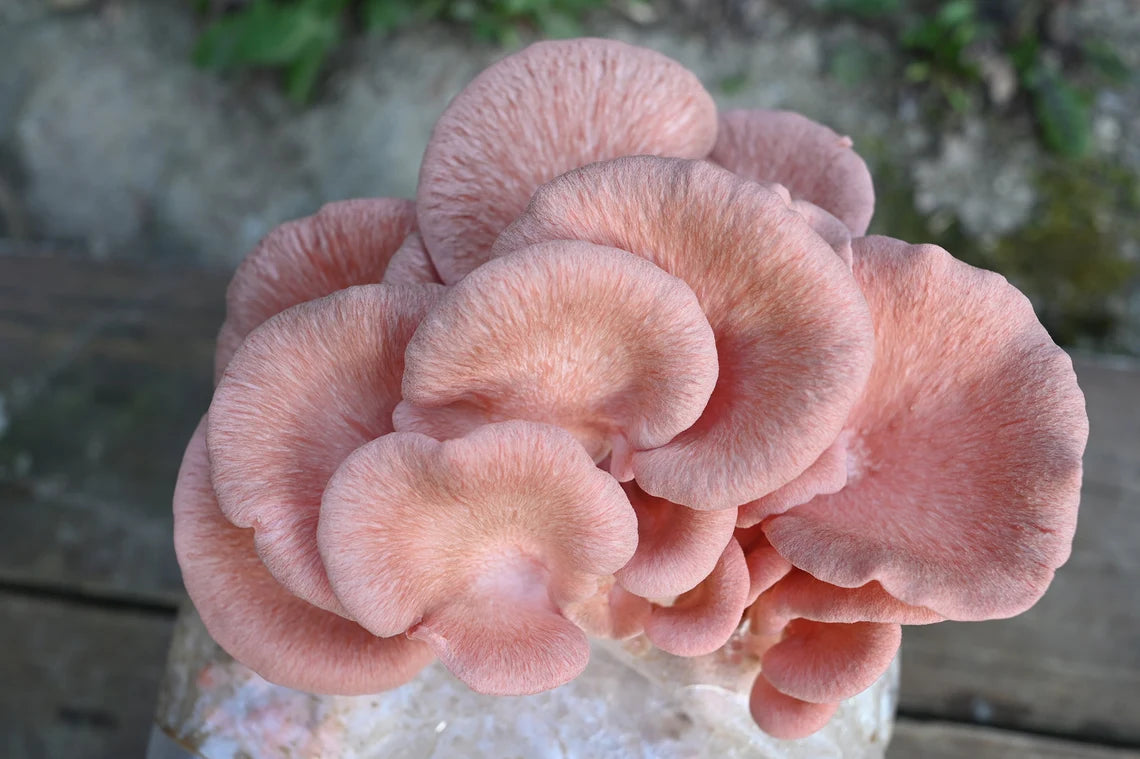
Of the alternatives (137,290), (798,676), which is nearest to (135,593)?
(137,290)

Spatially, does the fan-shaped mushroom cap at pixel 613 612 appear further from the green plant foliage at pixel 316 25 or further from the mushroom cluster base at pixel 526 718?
the green plant foliage at pixel 316 25

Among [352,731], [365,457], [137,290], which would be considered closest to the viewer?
[365,457]

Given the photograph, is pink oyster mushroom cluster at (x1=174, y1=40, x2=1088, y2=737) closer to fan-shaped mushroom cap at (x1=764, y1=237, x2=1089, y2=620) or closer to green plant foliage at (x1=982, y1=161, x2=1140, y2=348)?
fan-shaped mushroom cap at (x1=764, y1=237, x2=1089, y2=620)

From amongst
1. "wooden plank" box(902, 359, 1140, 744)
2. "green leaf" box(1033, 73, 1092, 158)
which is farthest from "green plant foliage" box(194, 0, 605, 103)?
"wooden plank" box(902, 359, 1140, 744)

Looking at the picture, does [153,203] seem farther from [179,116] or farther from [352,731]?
[352,731]

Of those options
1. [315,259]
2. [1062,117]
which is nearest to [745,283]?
[315,259]

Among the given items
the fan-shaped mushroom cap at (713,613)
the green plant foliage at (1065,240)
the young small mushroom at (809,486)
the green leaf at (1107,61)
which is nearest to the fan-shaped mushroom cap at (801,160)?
the young small mushroom at (809,486)
